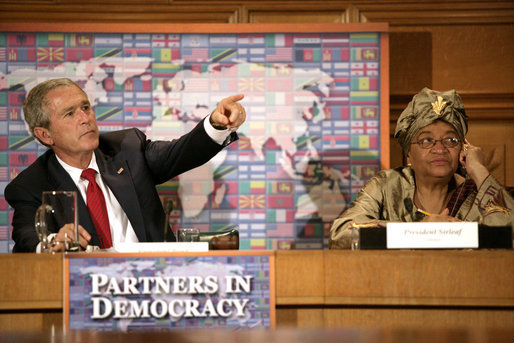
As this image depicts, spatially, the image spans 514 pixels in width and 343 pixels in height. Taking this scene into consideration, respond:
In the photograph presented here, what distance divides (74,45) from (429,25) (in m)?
1.60

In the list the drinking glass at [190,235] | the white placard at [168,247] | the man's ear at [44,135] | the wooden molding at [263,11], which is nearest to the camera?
the white placard at [168,247]

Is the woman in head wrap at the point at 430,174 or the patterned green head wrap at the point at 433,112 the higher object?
the patterned green head wrap at the point at 433,112

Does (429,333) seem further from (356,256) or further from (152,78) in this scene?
(152,78)

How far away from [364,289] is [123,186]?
52.6 inches

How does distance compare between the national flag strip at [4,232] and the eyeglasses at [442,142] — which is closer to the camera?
the eyeglasses at [442,142]

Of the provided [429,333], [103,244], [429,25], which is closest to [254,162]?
[103,244]

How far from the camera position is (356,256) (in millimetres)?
1623

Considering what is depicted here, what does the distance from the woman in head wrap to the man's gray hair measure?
3.76 feet

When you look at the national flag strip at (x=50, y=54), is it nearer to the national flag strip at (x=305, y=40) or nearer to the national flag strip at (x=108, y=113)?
the national flag strip at (x=108, y=113)

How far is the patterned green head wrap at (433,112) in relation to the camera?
2689mm

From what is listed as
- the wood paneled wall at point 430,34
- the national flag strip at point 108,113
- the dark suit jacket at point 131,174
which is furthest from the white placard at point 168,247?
the wood paneled wall at point 430,34

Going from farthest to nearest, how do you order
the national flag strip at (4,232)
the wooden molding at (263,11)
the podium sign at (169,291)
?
the wooden molding at (263,11)
the national flag strip at (4,232)
the podium sign at (169,291)

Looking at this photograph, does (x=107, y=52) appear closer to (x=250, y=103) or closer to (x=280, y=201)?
(x=250, y=103)

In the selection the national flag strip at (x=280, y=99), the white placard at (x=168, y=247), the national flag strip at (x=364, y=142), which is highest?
the national flag strip at (x=280, y=99)
